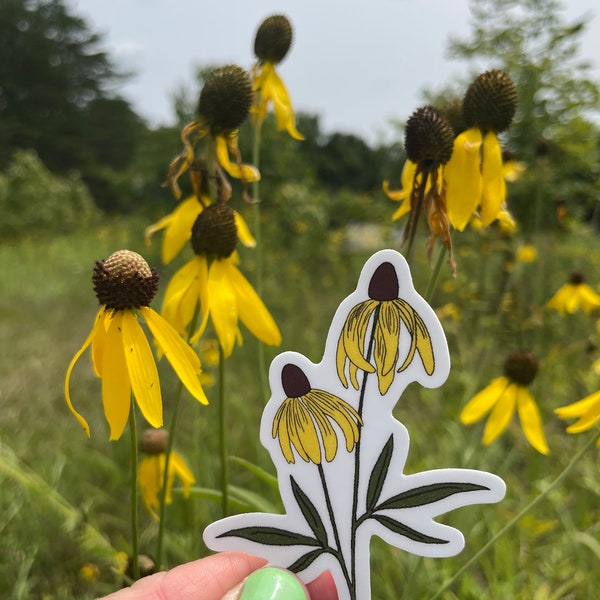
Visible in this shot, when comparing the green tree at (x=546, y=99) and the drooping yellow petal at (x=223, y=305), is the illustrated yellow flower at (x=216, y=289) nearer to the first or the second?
the drooping yellow petal at (x=223, y=305)

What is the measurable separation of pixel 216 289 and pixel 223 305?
0.02 meters

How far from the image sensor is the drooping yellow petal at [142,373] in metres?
0.40

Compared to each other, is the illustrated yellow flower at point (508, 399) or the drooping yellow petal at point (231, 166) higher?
the drooping yellow petal at point (231, 166)

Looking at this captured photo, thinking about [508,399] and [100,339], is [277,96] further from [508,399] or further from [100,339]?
[508,399]

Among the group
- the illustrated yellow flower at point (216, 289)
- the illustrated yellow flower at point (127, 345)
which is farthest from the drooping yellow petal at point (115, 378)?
the illustrated yellow flower at point (216, 289)

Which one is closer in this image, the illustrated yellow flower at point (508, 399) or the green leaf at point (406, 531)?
the green leaf at point (406, 531)

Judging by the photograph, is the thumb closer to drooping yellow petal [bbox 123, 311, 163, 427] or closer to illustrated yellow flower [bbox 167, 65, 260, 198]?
drooping yellow petal [bbox 123, 311, 163, 427]

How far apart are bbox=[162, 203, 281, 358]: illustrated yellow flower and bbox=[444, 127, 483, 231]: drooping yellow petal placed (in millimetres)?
207

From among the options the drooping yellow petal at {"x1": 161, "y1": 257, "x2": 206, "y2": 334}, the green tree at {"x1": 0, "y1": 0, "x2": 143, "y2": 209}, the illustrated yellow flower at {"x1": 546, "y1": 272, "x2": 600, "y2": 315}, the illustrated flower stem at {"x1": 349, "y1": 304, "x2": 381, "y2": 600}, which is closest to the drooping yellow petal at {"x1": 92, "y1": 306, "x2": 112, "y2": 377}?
the drooping yellow petal at {"x1": 161, "y1": 257, "x2": 206, "y2": 334}

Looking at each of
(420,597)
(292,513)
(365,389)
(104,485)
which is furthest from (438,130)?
(104,485)

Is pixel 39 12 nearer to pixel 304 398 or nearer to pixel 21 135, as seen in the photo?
pixel 21 135

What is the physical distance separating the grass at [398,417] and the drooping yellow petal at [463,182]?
358 mm

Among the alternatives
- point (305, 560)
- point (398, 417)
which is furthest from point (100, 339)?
point (398, 417)

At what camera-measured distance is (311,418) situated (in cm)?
45
